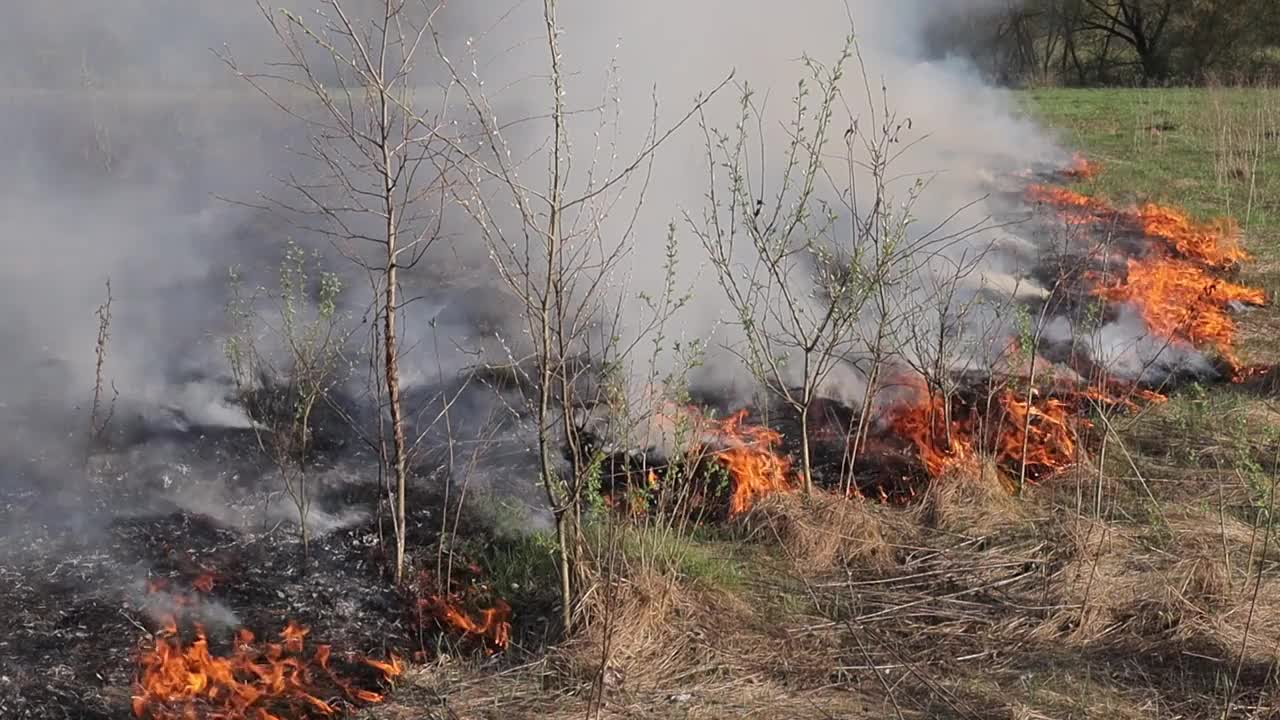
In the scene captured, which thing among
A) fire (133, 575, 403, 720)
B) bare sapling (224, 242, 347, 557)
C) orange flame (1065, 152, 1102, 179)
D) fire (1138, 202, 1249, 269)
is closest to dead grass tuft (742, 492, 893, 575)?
fire (133, 575, 403, 720)

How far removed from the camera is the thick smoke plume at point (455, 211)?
6.33 metres

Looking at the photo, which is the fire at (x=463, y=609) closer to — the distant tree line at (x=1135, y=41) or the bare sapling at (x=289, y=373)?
the bare sapling at (x=289, y=373)

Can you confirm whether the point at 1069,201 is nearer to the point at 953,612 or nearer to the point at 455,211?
the point at 455,211

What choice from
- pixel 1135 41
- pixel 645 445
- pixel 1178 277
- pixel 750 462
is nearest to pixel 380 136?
pixel 645 445

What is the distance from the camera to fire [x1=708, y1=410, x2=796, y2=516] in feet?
17.0

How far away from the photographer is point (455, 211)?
946cm

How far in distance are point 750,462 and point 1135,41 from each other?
2582cm

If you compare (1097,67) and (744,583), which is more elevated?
(1097,67)

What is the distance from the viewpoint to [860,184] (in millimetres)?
9500

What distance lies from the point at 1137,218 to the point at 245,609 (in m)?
8.62

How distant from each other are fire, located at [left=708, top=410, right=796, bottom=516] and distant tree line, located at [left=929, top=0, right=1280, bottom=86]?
49.7 ft

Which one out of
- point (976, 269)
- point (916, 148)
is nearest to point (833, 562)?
point (976, 269)

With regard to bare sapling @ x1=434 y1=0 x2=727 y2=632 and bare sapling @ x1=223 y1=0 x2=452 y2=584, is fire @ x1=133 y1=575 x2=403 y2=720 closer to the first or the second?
bare sapling @ x1=223 y1=0 x2=452 y2=584

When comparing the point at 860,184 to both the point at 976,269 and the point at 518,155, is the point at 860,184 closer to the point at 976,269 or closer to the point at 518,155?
the point at 976,269
